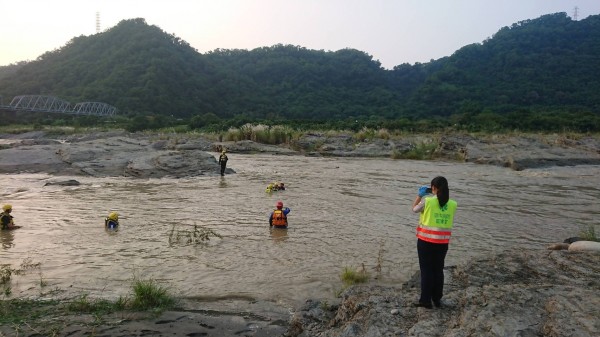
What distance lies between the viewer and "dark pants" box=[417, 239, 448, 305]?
15.7 ft

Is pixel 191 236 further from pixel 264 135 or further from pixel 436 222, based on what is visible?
pixel 264 135

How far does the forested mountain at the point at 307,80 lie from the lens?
80.2 m

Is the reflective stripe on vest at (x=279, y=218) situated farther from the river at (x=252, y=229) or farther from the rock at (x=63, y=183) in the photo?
the rock at (x=63, y=183)

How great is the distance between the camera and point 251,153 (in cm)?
3412

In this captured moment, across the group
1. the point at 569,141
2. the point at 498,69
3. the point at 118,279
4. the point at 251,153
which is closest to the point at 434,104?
the point at 498,69

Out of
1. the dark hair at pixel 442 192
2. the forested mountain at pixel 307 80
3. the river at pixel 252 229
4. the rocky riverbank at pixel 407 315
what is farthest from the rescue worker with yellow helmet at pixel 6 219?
the forested mountain at pixel 307 80

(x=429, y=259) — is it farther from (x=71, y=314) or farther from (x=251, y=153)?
(x=251, y=153)

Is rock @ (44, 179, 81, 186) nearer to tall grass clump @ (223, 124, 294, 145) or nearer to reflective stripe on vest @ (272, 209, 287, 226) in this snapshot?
reflective stripe on vest @ (272, 209, 287, 226)

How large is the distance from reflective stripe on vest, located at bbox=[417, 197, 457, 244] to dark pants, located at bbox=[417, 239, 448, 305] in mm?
83

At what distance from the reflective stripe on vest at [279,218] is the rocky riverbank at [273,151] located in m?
10.6

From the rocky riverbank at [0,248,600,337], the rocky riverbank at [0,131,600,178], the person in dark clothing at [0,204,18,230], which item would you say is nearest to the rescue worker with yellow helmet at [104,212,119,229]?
the person in dark clothing at [0,204,18,230]

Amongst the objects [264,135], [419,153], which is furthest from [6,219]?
[264,135]

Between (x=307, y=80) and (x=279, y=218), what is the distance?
101 metres

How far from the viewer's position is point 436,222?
16.1 feet
